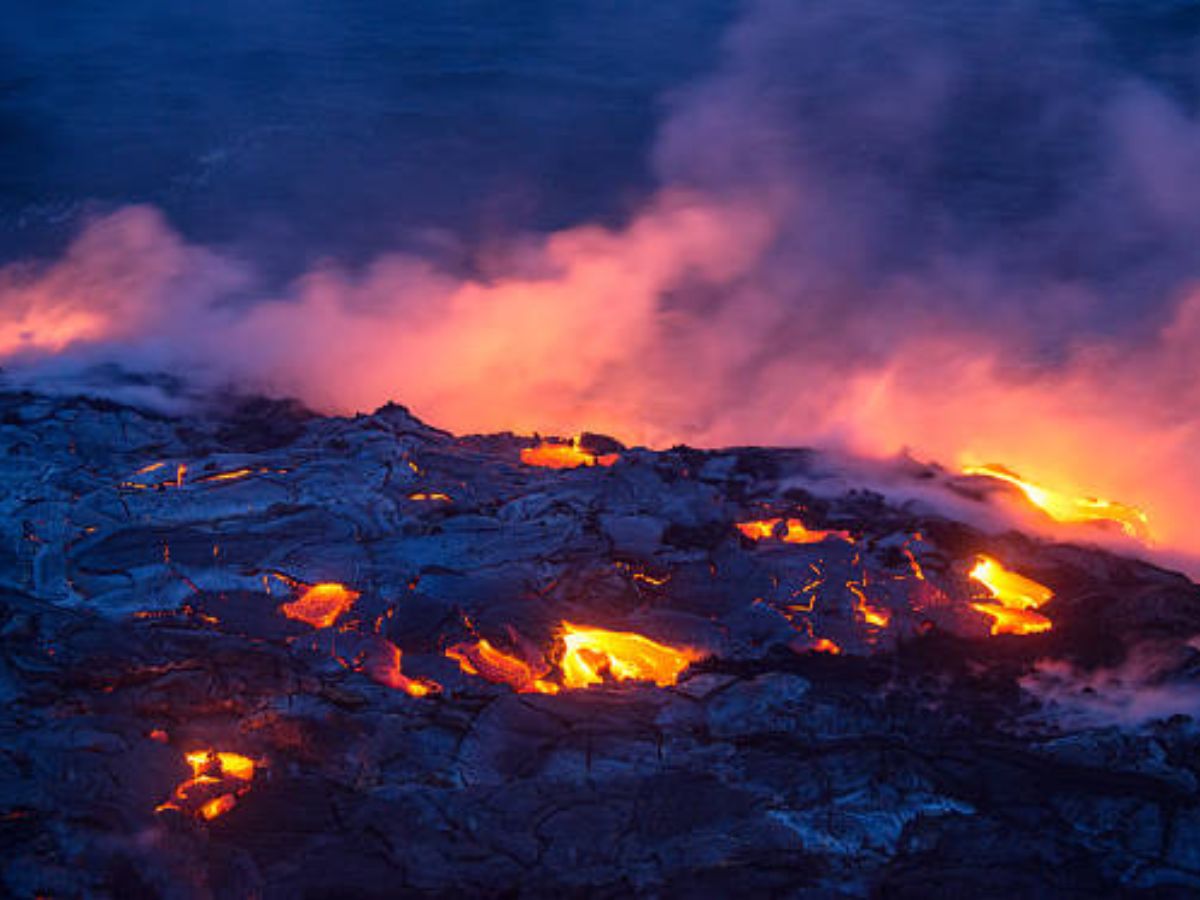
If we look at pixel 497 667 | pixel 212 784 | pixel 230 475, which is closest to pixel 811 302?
pixel 230 475

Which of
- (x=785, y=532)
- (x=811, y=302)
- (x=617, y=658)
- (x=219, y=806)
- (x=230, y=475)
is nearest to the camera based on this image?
(x=219, y=806)

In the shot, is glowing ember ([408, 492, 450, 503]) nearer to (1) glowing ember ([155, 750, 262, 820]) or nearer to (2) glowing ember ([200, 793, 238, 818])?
(1) glowing ember ([155, 750, 262, 820])

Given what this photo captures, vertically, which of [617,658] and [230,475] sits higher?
[230,475]

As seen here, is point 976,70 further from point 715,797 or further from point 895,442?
point 715,797

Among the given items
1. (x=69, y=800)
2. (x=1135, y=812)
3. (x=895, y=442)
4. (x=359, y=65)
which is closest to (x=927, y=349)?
(x=895, y=442)

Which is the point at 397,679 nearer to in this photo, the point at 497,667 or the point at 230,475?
the point at 497,667

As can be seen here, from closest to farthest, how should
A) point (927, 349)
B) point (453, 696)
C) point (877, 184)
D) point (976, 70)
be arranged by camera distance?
point (453, 696), point (927, 349), point (877, 184), point (976, 70)

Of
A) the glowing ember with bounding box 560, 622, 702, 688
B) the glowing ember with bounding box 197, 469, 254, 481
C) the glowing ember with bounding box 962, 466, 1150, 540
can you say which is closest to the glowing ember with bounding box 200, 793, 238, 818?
the glowing ember with bounding box 560, 622, 702, 688

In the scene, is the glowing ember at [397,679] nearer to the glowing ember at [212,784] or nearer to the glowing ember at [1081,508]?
the glowing ember at [212,784]
